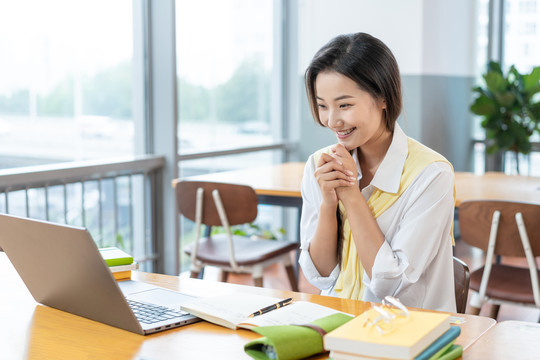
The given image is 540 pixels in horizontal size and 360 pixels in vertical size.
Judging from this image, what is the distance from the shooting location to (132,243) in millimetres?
3996

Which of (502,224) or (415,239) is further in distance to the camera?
(502,224)

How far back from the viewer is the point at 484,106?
17.3 feet

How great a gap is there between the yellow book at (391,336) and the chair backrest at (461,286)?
59cm

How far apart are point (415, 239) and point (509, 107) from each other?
4084 millimetres

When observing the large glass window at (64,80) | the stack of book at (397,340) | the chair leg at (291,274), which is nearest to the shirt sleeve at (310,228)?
the stack of book at (397,340)

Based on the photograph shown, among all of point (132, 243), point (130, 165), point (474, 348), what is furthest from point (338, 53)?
point (132, 243)

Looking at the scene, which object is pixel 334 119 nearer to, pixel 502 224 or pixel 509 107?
pixel 502 224

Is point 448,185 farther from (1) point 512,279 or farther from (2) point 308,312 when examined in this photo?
(1) point 512,279

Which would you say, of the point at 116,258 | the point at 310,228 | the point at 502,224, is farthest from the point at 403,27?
the point at 116,258

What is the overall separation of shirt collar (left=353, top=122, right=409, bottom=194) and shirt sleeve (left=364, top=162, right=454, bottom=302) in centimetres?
4

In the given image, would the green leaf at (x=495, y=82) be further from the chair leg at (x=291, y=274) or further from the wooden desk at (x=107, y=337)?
the wooden desk at (x=107, y=337)


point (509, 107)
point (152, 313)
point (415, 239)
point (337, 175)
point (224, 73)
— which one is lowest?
point (152, 313)

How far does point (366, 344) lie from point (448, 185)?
2.40 feet

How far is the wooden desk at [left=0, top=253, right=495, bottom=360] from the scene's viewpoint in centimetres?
114
